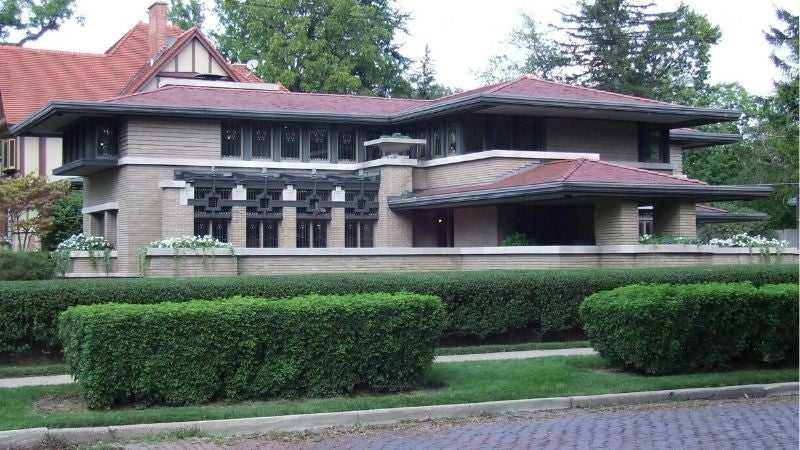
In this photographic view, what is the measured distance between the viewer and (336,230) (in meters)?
30.2

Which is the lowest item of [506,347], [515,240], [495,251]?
[506,347]

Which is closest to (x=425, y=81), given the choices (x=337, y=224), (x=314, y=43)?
(x=314, y=43)

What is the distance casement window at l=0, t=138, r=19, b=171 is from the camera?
156 feet

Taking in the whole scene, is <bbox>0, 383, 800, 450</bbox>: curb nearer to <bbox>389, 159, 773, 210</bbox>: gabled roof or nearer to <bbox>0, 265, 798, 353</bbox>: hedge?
<bbox>0, 265, 798, 353</bbox>: hedge

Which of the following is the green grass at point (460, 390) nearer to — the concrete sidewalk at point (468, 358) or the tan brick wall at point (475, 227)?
the concrete sidewalk at point (468, 358)

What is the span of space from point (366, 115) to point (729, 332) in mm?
17868

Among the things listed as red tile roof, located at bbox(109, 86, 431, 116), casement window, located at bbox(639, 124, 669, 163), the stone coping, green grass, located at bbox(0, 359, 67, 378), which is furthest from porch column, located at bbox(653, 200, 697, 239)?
green grass, located at bbox(0, 359, 67, 378)

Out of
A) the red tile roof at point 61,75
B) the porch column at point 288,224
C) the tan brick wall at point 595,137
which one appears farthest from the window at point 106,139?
the red tile roof at point 61,75

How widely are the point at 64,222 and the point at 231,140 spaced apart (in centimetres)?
1294

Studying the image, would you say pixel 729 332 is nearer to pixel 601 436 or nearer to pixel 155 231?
pixel 601 436

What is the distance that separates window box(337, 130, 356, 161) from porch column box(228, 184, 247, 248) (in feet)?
13.2

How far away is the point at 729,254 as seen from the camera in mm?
26141

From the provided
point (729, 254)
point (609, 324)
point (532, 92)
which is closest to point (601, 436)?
point (609, 324)

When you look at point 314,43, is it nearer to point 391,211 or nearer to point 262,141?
point 262,141
